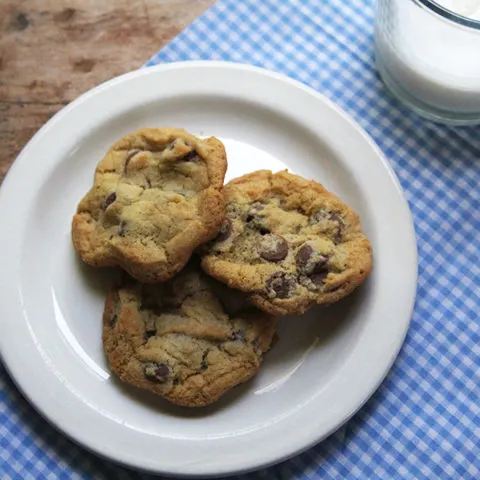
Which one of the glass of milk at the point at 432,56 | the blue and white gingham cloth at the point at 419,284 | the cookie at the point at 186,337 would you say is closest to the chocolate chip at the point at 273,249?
the cookie at the point at 186,337

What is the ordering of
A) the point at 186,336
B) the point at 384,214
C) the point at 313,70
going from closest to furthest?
the point at 186,336 < the point at 384,214 < the point at 313,70

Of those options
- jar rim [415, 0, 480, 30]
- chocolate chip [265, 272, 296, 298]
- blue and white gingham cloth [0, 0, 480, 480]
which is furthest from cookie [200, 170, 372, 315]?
jar rim [415, 0, 480, 30]

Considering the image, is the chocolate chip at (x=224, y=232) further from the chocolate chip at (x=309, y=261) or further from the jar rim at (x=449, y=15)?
the jar rim at (x=449, y=15)

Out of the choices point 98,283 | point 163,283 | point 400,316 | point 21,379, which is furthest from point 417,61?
point 21,379

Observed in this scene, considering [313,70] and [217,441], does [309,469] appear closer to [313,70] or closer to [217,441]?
[217,441]

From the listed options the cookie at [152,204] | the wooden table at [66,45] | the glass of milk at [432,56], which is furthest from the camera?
the wooden table at [66,45]
